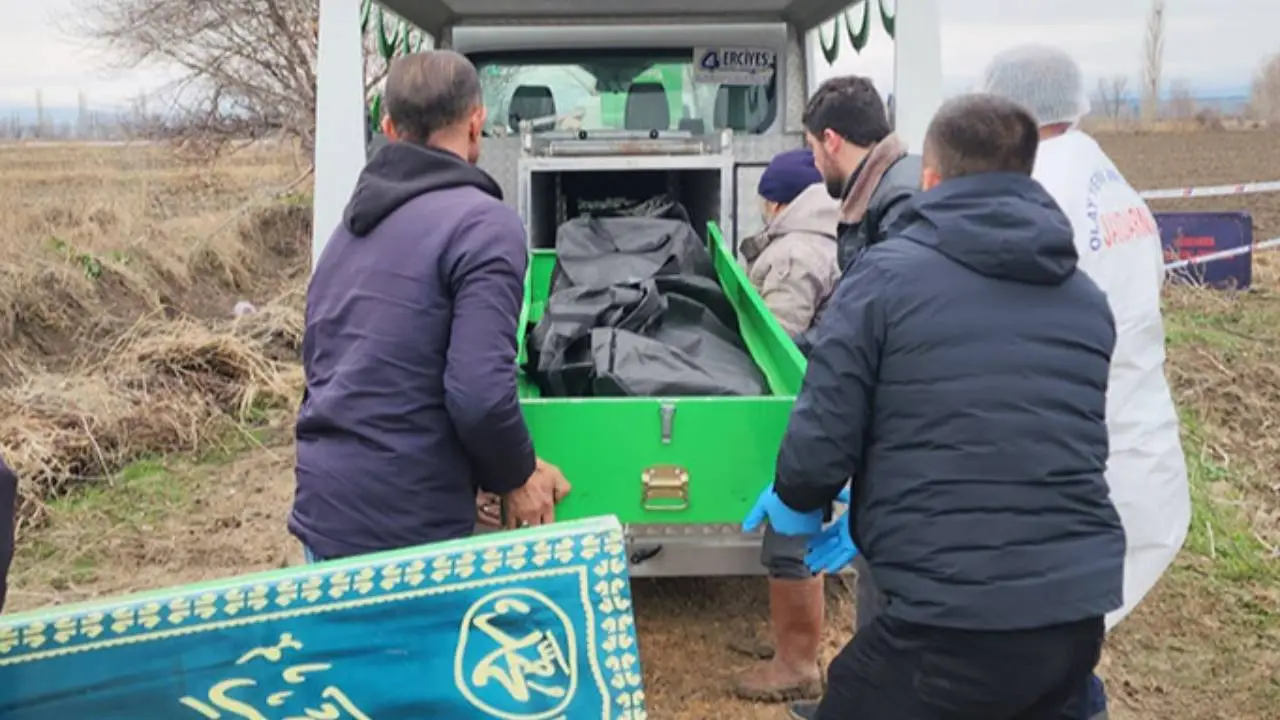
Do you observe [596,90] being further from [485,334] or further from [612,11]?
[485,334]

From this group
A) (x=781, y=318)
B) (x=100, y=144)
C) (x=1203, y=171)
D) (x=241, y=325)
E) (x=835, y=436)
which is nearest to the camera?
(x=835, y=436)

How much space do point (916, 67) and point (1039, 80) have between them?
1627mm

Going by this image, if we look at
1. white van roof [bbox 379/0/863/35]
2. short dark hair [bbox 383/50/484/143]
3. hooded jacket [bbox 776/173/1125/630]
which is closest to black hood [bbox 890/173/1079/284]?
hooded jacket [bbox 776/173/1125/630]

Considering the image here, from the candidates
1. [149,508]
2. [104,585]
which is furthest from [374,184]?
[149,508]

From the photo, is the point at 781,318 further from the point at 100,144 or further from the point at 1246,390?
the point at 100,144

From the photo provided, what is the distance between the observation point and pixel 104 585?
4.79m

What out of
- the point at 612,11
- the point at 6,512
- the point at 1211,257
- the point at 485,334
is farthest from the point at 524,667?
the point at 1211,257

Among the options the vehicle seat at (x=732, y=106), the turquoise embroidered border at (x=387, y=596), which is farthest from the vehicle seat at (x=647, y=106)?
the turquoise embroidered border at (x=387, y=596)

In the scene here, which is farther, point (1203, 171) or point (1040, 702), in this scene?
point (1203, 171)

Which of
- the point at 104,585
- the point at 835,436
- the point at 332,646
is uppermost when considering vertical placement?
the point at 835,436

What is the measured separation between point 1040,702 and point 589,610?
0.87m

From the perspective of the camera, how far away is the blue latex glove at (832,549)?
269cm

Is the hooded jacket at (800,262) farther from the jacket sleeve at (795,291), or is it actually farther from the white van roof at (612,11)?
the white van roof at (612,11)

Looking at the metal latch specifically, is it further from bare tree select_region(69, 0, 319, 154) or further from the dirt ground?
bare tree select_region(69, 0, 319, 154)
